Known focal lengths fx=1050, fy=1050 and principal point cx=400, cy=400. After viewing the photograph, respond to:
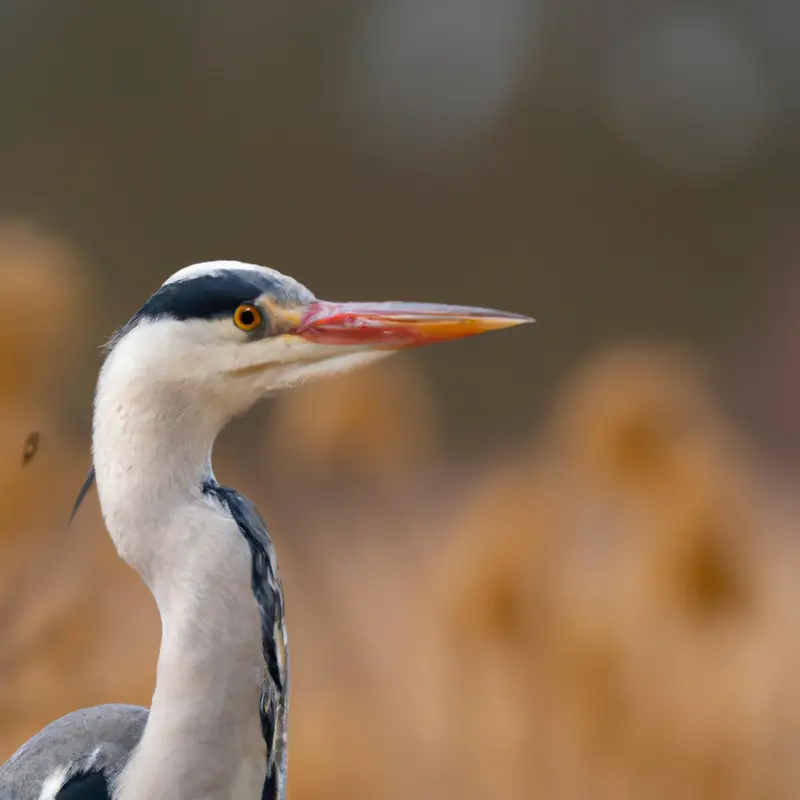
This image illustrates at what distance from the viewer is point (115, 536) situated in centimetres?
42

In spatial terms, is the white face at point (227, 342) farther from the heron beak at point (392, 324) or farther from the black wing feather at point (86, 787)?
the black wing feather at point (86, 787)

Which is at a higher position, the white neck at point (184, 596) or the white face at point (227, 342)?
the white face at point (227, 342)

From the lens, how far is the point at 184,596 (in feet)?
1.34

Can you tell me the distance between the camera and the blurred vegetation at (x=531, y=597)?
2.42 feet

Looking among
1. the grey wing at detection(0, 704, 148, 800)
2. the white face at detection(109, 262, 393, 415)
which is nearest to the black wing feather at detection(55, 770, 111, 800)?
the grey wing at detection(0, 704, 148, 800)

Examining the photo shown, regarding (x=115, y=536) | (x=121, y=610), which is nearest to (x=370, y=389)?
(x=121, y=610)

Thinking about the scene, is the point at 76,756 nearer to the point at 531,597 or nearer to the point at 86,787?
the point at 86,787

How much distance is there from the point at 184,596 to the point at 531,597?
54 cm

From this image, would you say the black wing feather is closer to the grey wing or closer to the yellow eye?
the grey wing

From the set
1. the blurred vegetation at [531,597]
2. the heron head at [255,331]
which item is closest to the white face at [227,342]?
the heron head at [255,331]

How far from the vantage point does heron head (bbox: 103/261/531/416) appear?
0.42m

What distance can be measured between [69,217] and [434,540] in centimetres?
118

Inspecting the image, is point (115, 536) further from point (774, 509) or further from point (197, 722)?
point (774, 509)

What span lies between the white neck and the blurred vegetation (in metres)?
0.27
